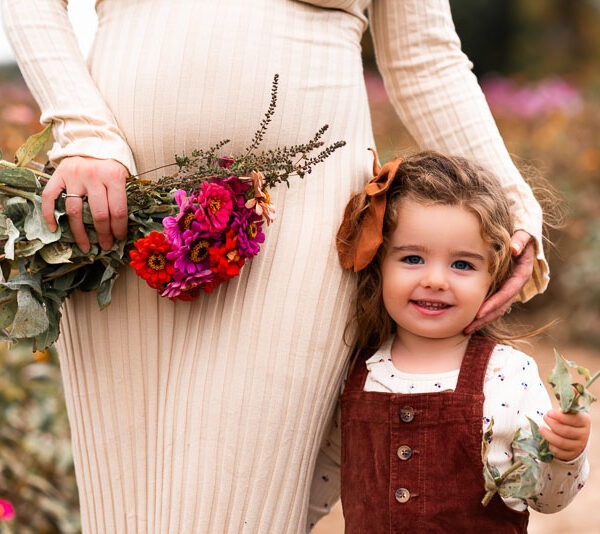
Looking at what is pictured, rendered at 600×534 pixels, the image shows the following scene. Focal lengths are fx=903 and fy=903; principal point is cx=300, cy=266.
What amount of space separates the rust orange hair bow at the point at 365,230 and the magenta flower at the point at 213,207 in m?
0.29

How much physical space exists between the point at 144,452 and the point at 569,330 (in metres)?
5.18

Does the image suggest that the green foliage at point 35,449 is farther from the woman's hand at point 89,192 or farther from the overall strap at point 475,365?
the overall strap at point 475,365

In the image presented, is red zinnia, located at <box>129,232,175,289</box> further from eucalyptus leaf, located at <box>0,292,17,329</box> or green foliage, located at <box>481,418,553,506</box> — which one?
green foliage, located at <box>481,418,553,506</box>

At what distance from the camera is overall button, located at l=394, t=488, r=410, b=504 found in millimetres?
1804

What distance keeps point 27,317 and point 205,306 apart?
1.14ft

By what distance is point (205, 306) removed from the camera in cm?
181

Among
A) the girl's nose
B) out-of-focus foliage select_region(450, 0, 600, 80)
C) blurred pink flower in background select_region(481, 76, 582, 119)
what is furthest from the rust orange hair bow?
out-of-focus foliage select_region(450, 0, 600, 80)

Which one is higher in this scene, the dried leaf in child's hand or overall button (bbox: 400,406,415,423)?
the dried leaf in child's hand

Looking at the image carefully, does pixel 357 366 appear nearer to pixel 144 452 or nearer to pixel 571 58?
pixel 144 452

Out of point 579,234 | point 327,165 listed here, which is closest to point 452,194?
point 327,165

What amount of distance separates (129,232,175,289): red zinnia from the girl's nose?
53 centimetres

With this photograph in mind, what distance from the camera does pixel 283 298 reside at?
179 cm

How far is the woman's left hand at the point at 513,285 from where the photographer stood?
1928 mm

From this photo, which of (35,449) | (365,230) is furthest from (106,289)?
(35,449)
